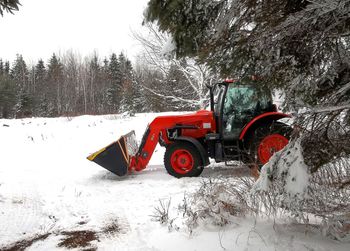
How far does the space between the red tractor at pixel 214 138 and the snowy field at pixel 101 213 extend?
358 millimetres

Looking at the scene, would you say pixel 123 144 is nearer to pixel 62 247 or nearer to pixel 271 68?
pixel 62 247

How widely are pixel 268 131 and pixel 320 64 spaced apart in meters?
3.78

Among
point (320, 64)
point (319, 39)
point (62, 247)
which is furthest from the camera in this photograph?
point (62, 247)

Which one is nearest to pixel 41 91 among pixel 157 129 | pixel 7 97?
pixel 7 97

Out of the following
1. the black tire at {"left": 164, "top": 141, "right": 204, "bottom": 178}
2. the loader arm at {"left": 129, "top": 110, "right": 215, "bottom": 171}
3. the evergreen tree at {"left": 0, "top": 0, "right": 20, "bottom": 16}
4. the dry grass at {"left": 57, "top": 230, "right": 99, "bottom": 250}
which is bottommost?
the dry grass at {"left": 57, "top": 230, "right": 99, "bottom": 250}

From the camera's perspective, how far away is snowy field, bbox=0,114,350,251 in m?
3.49

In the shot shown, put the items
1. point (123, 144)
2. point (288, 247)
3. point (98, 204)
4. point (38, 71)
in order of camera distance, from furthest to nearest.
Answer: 1. point (38, 71)
2. point (123, 144)
3. point (98, 204)
4. point (288, 247)

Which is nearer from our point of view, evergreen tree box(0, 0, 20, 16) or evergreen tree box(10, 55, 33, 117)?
evergreen tree box(0, 0, 20, 16)

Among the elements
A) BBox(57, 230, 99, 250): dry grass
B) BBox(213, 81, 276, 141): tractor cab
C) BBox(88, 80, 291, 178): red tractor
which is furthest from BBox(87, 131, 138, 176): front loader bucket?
BBox(57, 230, 99, 250): dry grass

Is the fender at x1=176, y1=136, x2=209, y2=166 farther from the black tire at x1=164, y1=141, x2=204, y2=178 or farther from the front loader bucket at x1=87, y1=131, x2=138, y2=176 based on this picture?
the front loader bucket at x1=87, y1=131, x2=138, y2=176

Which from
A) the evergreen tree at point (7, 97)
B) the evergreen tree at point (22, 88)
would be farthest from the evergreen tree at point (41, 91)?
the evergreen tree at point (7, 97)

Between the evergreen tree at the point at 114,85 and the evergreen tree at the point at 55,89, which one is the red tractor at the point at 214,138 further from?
the evergreen tree at the point at 55,89

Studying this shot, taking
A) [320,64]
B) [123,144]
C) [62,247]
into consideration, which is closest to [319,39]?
[320,64]

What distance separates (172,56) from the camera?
357 cm
